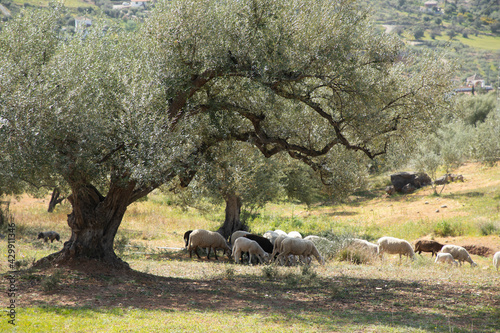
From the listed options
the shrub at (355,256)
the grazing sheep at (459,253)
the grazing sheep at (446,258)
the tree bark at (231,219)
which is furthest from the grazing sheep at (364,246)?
the tree bark at (231,219)

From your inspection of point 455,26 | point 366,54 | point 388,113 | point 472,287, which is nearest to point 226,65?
point 366,54

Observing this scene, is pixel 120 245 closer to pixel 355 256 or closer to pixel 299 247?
pixel 299 247

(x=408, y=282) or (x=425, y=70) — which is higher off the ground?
(x=425, y=70)

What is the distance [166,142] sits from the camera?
9555 millimetres

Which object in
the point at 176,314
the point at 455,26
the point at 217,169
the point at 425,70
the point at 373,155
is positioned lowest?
the point at 176,314

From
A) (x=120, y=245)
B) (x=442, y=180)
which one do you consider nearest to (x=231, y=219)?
(x=120, y=245)

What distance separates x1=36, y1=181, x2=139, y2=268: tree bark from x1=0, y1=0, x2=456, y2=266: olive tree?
0.10 feet

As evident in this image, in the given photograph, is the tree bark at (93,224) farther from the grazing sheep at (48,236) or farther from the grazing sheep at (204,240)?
the grazing sheep at (48,236)

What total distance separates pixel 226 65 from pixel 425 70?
22.2ft

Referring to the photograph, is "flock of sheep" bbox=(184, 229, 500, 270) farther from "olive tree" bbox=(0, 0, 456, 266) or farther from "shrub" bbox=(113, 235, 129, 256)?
"olive tree" bbox=(0, 0, 456, 266)

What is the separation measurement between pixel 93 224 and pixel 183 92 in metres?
4.41

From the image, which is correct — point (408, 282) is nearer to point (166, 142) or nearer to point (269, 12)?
point (166, 142)

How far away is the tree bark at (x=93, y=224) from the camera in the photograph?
35.6ft

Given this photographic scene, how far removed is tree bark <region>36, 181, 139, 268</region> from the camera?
1085 centimetres
